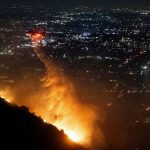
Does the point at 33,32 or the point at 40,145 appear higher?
the point at 33,32

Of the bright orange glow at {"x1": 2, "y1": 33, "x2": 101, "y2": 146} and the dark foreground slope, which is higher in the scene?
the bright orange glow at {"x1": 2, "y1": 33, "x2": 101, "y2": 146}

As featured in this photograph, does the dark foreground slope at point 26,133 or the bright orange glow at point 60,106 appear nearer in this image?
the dark foreground slope at point 26,133

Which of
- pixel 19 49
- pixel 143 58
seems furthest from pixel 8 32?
pixel 143 58

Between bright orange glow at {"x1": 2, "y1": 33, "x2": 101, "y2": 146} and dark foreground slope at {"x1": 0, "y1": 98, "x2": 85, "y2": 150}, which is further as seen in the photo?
bright orange glow at {"x1": 2, "y1": 33, "x2": 101, "y2": 146}

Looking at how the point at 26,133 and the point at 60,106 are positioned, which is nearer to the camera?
the point at 26,133

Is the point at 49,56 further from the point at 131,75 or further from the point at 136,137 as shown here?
the point at 136,137

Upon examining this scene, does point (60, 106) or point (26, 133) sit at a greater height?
point (60, 106)

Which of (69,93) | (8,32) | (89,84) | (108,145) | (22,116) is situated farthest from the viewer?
(8,32)

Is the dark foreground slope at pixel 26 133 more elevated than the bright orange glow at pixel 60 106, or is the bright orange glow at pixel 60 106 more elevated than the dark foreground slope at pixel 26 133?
the bright orange glow at pixel 60 106
